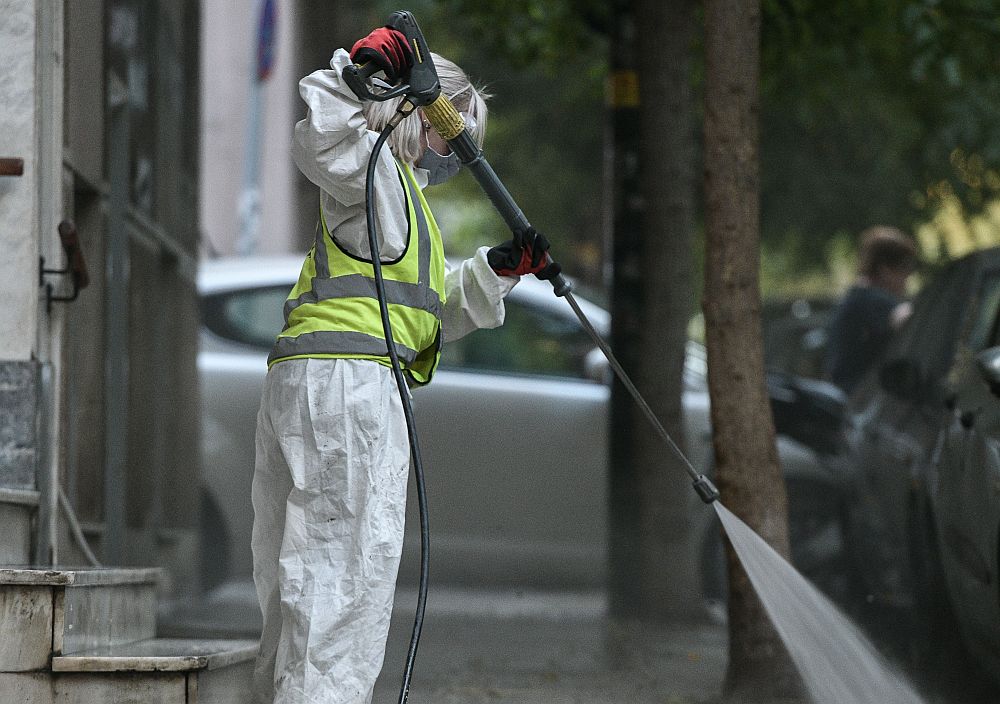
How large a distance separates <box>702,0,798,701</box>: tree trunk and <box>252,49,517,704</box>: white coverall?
5.84ft

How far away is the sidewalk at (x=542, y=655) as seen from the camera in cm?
499

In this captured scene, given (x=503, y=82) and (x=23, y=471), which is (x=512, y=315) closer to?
(x=23, y=471)

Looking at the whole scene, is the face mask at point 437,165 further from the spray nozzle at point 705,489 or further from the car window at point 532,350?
the car window at point 532,350

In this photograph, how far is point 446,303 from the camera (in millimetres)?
3994

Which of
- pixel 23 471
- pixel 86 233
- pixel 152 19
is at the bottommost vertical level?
pixel 23 471

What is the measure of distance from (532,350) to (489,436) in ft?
1.91

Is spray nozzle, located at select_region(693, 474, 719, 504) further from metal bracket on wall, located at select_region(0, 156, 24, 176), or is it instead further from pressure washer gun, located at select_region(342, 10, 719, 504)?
metal bracket on wall, located at select_region(0, 156, 24, 176)

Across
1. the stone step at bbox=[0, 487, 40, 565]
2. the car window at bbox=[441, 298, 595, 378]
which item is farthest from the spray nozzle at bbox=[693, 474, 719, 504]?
the car window at bbox=[441, 298, 595, 378]

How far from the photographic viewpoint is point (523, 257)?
151 inches

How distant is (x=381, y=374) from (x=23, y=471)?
150 centimetres

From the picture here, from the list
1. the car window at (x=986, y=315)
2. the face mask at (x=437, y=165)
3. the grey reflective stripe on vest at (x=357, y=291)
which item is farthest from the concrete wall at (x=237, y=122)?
the grey reflective stripe on vest at (x=357, y=291)

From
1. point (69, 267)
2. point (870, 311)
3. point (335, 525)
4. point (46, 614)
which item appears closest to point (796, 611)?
point (335, 525)

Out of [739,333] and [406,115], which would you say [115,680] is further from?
[739,333]

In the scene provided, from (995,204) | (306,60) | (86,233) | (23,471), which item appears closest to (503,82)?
(306,60)
